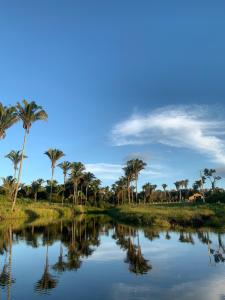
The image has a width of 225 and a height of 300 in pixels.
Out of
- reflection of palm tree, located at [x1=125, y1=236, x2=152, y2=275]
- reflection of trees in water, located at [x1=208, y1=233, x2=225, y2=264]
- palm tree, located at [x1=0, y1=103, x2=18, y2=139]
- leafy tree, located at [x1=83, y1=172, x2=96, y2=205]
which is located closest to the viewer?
reflection of palm tree, located at [x1=125, y1=236, x2=152, y2=275]

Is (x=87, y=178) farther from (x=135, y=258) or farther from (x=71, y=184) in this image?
(x=135, y=258)

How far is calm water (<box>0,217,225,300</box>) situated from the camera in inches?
497

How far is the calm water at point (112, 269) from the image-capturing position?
1263 cm

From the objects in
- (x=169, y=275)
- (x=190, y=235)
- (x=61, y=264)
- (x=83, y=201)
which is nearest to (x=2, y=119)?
(x=190, y=235)

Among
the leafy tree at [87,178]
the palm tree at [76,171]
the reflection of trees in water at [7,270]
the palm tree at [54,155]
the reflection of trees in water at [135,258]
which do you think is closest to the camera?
the reflection of trees in water at [7,270]

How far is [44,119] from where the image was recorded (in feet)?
177

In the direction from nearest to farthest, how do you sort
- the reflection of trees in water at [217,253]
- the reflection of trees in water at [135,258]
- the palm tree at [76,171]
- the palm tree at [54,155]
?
the reflection of trees in water at [135,258], the reflection of trees in water at [217,253], the palm tree at [54,155], the palm tree at [76,171]

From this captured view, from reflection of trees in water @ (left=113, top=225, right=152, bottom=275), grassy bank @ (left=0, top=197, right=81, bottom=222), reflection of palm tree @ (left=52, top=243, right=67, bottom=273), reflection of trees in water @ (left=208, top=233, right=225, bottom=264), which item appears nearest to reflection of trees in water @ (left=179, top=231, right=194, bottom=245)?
reflection of trees in water @ (left=208, top=233, right=225, bottom=264)

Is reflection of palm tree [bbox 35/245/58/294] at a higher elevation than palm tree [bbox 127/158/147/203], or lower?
lower

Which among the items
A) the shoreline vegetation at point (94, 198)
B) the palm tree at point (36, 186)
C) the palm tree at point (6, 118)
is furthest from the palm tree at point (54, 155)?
the palm tree at point (6, 118)

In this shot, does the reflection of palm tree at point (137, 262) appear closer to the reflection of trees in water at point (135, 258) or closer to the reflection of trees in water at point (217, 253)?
the reflection of trees in water at point (135, 258)

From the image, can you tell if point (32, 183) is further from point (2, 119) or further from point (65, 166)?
point (2, 119)

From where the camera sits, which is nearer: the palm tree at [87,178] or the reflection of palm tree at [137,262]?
the reflection of palm tree at [137,262]

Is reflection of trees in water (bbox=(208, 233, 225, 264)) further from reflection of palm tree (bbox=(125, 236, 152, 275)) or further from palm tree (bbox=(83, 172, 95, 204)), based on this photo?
palm tree (bbox=(83, 172, 95, 204))
